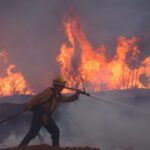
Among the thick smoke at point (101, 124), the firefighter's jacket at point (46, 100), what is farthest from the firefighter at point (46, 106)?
the thick smoke at point (101, 124)

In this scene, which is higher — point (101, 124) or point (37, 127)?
point (37, 127)

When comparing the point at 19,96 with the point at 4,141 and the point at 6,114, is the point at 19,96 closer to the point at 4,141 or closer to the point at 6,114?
the point at 6,114

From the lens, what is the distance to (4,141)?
20328 millimetres

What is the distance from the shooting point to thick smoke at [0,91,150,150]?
18.7m

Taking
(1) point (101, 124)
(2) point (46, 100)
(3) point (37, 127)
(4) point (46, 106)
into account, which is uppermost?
(2) point (46, 100)

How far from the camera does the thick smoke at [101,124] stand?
61.3 ft

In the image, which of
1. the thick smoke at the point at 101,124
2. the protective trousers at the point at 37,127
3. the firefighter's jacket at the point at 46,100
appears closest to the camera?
the firefighter's jacket at the point at 46,100

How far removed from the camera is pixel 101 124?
20234 mm

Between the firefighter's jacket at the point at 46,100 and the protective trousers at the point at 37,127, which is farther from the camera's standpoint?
the protective trousers at the point at 37,127

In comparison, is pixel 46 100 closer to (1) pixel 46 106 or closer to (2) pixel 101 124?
(1) pixel 46 106

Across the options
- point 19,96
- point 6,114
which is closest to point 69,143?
point 6,114

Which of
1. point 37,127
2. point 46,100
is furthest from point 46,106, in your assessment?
point 37,127

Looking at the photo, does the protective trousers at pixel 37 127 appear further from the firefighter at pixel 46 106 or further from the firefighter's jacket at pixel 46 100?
the firefighter's jacket at pixel 46 100

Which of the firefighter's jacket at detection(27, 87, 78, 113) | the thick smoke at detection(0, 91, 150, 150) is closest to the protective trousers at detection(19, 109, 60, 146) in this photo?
the firefighter's jacket at detection(27, 87, 78, 113)
